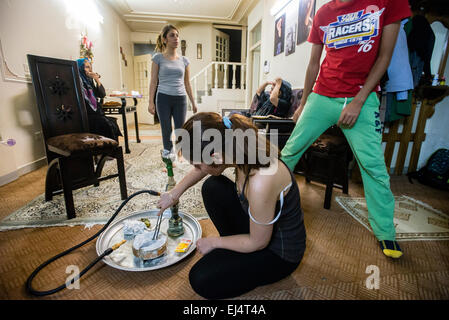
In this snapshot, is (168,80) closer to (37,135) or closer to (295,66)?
(37,135)

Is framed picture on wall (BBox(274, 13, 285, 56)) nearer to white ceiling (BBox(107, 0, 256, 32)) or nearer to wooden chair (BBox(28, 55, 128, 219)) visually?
white ceiling (BBox(107, 0, 256, 32))

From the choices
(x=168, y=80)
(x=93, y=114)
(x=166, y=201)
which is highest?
(x=168, y=80)

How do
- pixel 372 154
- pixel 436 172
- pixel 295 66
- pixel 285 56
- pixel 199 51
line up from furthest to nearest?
pixel 199 51
pixel 285 56
pixel 295 66
pixel 436 172
pixel 372 154

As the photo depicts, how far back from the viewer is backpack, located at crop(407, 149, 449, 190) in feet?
6.72

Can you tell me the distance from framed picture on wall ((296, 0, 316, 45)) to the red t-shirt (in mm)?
1646

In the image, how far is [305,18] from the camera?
9.07 ft

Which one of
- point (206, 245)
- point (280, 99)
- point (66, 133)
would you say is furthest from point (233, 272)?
point (280, 99)

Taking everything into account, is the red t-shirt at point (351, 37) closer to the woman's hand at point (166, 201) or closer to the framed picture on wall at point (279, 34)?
the woman's hand at point (166, 201)

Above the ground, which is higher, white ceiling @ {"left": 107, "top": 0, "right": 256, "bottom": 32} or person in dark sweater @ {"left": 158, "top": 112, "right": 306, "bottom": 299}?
white ceiling @ {"left": 107, "top": 0, "right": 256, "bottom": 32}

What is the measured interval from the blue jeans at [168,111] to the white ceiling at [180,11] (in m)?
4.03

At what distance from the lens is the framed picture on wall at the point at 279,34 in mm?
3520

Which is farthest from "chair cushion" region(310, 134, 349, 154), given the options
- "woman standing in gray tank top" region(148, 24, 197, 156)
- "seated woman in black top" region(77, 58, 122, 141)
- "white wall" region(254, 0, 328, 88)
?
"seated woman in black top" region(77, 58, 122, 141)

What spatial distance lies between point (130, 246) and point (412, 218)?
1820 mm
